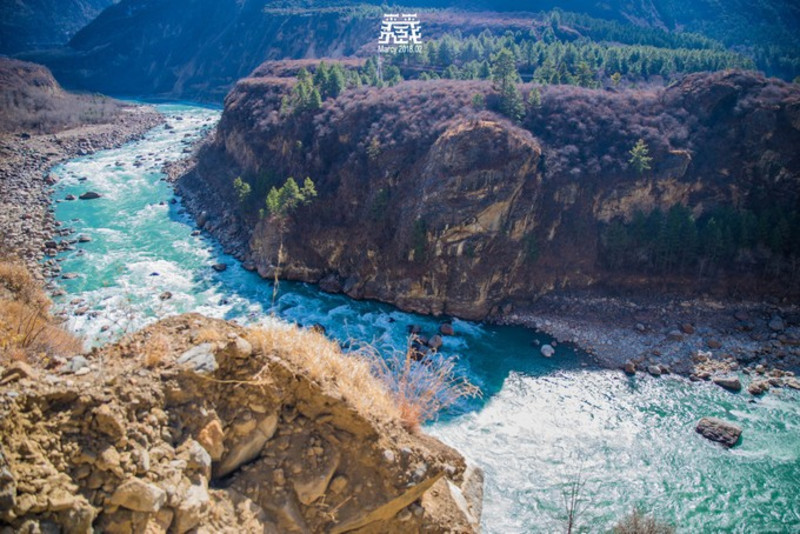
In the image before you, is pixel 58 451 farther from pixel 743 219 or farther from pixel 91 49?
pixel 91 49

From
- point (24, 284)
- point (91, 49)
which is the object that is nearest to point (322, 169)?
point (24, 284)

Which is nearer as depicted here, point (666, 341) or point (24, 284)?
point (24, 284)

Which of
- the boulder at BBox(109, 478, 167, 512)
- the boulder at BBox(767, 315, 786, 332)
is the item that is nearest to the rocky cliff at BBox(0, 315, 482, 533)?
the boulder at BBox(109, 478, 167, 512)

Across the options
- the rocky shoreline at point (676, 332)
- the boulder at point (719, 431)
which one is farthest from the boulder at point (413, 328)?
the boulder at point (719, 431)

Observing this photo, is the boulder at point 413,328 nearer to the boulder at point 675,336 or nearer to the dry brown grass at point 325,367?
the boulder at point 675,336

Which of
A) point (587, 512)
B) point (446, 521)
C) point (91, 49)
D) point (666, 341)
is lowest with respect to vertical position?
point (587, 512)

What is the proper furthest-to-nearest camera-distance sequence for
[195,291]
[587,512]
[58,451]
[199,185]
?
[199,185] → [195,291] → [587,512] → [58,451]
